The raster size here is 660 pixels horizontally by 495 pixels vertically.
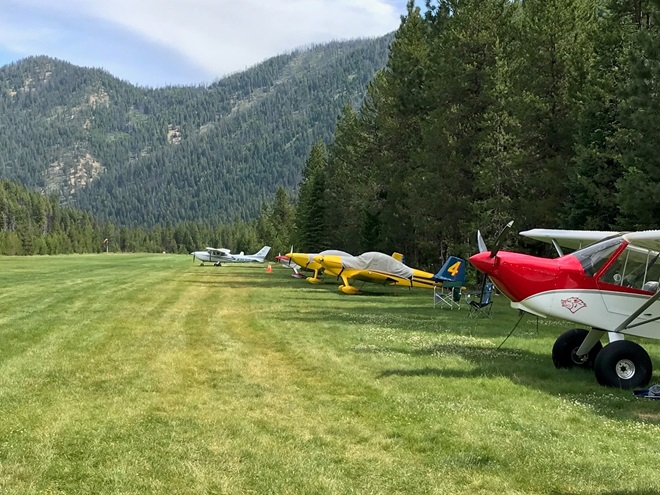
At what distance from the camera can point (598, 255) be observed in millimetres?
9234

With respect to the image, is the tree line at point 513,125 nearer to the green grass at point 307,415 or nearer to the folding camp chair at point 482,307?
the folding camp chair at point 482,307

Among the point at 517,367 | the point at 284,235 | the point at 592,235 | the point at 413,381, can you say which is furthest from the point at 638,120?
the point at 284,235

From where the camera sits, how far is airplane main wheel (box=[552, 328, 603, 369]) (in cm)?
992

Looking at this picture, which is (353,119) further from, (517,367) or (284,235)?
(517,367)

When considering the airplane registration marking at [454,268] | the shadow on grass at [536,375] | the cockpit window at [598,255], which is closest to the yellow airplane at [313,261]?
the airplane registration marking at [454,268]

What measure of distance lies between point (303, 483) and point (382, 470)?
758 millimetres

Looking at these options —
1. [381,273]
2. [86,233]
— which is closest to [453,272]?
[381,273]

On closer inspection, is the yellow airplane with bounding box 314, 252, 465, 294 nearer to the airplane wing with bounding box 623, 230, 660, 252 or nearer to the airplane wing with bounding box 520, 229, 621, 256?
the airplane wing with bounding box 520, 229, 621, 256

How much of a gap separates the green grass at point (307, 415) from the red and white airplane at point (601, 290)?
0.62m

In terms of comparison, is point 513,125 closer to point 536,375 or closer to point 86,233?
point 536,375

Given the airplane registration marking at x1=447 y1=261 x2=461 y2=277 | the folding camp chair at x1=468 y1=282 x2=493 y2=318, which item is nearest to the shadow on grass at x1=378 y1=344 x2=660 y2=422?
the folding camp chair at x1=468 y1=282 x2=493 y2=318

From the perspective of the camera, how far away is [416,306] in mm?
20391

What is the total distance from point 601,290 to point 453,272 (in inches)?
534

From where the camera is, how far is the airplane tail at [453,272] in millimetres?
22234
